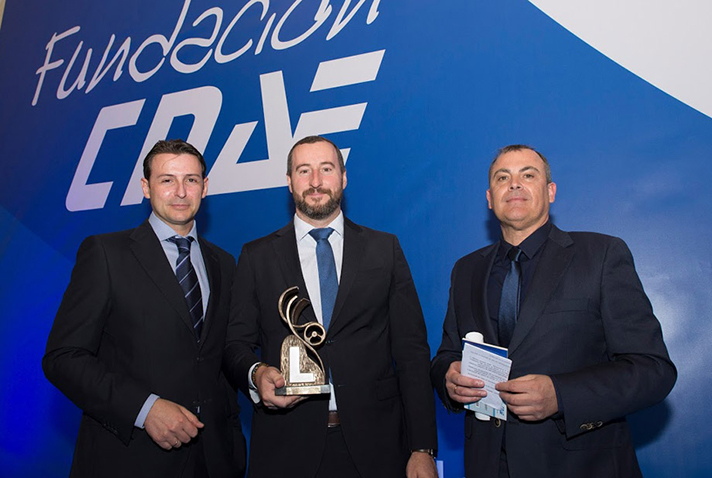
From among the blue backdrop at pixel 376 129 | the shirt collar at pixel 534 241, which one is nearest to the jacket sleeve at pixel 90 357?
the shirt collar at pixel 534 241

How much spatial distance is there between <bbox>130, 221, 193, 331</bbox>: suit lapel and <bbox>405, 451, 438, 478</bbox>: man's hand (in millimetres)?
988

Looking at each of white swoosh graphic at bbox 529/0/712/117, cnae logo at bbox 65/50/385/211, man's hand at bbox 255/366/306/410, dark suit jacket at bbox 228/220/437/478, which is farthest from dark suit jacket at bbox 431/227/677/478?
cnae logo at bbox 65/50/385/211

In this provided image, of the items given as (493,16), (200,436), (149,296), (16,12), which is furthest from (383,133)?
(16,12)

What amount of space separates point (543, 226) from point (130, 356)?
5.39 ft

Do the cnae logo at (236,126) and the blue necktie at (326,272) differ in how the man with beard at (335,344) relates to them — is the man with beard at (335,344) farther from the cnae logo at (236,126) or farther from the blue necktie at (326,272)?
the cnae logo at (236,126)

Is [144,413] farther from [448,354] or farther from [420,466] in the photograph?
[448,354]

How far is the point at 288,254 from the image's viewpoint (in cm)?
240

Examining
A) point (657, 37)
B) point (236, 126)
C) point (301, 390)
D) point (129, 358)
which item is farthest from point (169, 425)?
point (657, 37)

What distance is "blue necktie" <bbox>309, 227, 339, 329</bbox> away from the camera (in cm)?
230

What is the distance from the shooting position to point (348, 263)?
2.38 meters

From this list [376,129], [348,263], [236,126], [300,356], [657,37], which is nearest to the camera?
[300,356]

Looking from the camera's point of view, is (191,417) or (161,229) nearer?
(191,417)

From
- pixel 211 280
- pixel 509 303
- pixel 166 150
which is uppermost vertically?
pixel 166 150

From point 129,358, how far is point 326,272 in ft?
2.70
